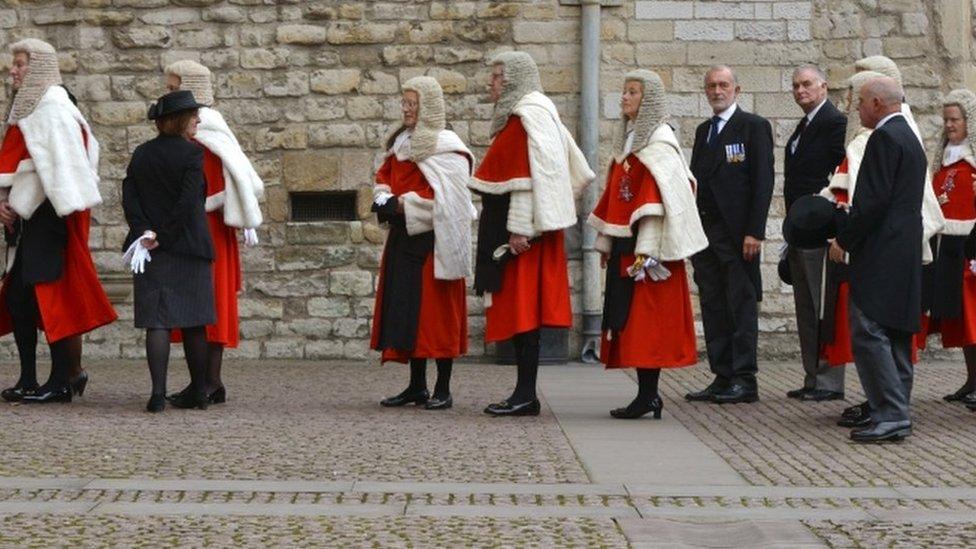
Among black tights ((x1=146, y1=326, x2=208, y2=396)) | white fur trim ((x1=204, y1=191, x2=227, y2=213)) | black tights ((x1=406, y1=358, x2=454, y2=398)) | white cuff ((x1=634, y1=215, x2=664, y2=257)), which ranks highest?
white fur trim ((x1=204, y1=191, x2=227, y2=213))

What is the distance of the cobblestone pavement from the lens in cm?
674

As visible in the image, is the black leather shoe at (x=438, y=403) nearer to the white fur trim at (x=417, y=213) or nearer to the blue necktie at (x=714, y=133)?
the white fur trim at (x=417, y=213)

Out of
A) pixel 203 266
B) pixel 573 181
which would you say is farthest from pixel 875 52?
pixel 203 266

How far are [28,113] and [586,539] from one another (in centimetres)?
561

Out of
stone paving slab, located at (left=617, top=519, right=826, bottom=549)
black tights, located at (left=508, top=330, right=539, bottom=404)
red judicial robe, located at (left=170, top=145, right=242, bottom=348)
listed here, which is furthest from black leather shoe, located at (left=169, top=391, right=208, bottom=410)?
stone paving slab, located at (left=617, top=519, right=826, bottom=549)

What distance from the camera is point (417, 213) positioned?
1091 cm

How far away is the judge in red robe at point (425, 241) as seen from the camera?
1091 centimetres

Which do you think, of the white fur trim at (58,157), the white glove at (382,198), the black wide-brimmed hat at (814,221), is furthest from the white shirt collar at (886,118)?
the white fur trim at (58,157)

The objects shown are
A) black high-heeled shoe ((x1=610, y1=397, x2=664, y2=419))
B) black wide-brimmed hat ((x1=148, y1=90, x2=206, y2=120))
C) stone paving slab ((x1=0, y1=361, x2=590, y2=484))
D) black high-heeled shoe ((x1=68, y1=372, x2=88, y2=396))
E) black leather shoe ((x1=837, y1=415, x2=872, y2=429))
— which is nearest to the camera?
stone paving slab ((x1=0, y1=361, x2=590, y2=484))

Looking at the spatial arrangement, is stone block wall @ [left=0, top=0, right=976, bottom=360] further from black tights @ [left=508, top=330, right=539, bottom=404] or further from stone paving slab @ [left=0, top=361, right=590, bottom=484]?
black tights @ [left=508, top=330, right=539, bottom=404]

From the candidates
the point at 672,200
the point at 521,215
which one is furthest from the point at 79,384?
the point at 672,200

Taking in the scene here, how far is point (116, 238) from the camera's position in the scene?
586 inches

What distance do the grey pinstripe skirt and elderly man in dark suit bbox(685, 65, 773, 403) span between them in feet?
10.1

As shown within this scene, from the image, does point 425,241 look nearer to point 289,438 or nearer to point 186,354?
point 186,354
